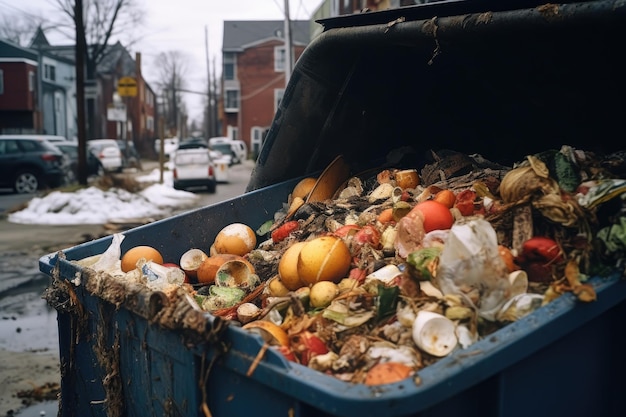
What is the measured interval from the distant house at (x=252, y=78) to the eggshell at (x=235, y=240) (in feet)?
171

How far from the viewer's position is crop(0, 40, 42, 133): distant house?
4056 cm

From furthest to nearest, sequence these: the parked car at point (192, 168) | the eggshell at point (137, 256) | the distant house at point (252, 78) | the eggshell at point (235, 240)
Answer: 1. the distant house at point (252, 78)
2. the parked car at point (192, 168)
3. the eggshell at point (235, 240)
4. the eggshell at point (137, 256)

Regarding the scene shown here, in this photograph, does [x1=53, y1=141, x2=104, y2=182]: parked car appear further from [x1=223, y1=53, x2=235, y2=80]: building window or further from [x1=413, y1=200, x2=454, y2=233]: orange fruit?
[x1=223, y1=53, x2=235, y2=80]: building window

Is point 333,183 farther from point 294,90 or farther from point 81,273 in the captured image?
point 81,273

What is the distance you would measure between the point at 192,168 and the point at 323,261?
18.6 metres

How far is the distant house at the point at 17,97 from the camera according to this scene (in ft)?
133


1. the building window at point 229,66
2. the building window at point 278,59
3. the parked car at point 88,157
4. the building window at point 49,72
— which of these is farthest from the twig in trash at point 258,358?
the building window at point 229,66

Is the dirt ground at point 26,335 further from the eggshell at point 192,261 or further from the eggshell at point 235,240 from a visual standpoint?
the eggshell at point 235,240

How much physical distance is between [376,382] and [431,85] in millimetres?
2729

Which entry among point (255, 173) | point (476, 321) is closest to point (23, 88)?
point (255, 173)

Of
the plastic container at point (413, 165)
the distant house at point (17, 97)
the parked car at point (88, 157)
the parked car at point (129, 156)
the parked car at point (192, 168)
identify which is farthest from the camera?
the distant house at point (17, 97)

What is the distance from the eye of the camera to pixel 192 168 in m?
21.1

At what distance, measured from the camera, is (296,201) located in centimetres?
422

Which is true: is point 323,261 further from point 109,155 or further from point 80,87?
point 109,155
